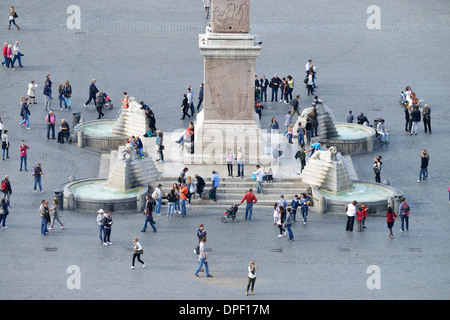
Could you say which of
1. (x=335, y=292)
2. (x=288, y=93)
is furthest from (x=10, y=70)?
(x=335, y=292)

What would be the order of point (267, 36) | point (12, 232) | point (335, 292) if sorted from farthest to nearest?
point (267, 36) < point (12, 232) < point (335, 292)

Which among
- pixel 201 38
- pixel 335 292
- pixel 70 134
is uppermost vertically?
pixel 201 38

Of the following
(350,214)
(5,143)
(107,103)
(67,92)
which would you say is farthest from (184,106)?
(350,214)

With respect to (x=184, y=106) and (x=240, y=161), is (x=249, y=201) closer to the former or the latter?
(x=240, y=161)

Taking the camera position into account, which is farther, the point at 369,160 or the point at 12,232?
the point at 369,160

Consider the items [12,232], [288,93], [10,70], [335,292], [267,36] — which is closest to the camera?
[335,292]

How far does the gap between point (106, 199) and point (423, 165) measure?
13.9 metres

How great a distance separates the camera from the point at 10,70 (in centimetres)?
7481

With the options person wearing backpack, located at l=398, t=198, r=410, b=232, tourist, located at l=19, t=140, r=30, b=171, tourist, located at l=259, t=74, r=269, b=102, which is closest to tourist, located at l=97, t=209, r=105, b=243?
tourist, located at l=19, t=140, r=30, b=171

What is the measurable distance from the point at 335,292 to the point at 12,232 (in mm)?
13006

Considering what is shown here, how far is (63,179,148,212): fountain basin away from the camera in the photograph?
53031mm

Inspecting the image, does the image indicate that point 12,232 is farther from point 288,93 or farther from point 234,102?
point 288,93

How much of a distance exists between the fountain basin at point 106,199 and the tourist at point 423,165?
1200 cm

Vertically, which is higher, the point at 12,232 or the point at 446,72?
Answer: the point at 446,72
